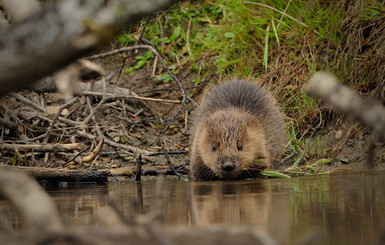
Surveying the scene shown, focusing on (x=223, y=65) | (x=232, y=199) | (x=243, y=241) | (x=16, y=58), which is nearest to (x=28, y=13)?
(x=16, y=58)

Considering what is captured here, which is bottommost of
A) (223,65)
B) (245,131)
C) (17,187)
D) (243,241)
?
(243,241)

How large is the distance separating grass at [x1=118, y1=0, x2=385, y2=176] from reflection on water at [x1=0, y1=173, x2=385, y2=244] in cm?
189

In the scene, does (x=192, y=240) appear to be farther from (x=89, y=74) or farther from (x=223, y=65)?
(x=223, y=65)

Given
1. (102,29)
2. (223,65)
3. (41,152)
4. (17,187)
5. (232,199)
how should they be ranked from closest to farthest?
(17,187) < (102,29) < (232,199) < (41,152) < (223,65)

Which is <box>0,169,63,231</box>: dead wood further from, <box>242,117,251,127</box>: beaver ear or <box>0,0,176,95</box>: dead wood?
<box>242,117,251,127</box>: beaver ear

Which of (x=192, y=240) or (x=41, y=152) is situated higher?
(x=41, y=152)

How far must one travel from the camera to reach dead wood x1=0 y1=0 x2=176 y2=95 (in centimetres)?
198

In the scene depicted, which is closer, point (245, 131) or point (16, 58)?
point (16, 58)

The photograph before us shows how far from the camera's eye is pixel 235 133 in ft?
19.2

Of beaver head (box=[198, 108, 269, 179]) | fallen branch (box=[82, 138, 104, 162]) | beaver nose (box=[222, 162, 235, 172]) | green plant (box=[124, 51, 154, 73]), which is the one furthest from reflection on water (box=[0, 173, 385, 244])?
green plant (box=[124, 51, 154, 73])

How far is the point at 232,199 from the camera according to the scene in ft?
11.6

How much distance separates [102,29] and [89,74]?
0.95 ft

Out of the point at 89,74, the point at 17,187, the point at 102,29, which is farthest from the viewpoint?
the point at 89,74

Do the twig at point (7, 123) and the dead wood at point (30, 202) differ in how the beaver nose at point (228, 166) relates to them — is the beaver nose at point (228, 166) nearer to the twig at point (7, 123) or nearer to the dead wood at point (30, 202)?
the twig at point (7, 123)
